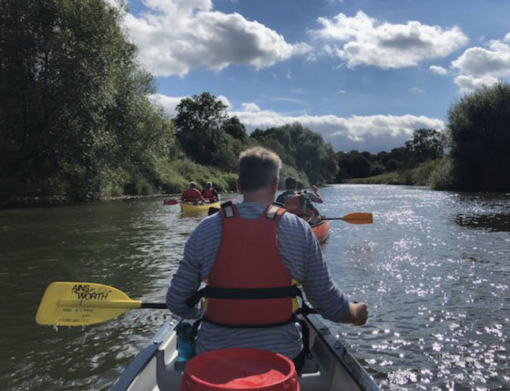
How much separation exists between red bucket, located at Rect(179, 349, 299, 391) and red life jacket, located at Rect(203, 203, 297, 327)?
32 cm

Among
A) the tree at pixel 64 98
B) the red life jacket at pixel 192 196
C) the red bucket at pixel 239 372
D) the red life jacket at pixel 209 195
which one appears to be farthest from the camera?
the tree at pixel 64 98

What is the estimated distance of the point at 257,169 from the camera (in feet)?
8.16

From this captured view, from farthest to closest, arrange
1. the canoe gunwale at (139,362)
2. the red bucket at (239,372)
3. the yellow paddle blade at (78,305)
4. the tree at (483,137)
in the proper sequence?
the tree at (483,137)
the yellow paddle blade at (78,305)
the canoe gunwale at (139,362)
the red bucket at (239,372)

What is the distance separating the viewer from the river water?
4.65m

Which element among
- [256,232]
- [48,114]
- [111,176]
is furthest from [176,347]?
[111,176]

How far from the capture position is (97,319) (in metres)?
3.69

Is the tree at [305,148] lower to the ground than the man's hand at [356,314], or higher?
higher

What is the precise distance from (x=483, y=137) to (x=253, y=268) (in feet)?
134

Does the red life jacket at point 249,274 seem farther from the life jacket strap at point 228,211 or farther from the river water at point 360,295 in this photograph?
the river water at point 360,295

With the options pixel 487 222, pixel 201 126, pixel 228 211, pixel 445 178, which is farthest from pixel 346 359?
pixel 201 126

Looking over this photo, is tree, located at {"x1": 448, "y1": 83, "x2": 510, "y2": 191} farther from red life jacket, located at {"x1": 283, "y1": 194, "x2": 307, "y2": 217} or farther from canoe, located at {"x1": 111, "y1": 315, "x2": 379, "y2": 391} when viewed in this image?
canoe, located at {"x1": 111, "y1": 315, "x2": 379, "y2": 391}

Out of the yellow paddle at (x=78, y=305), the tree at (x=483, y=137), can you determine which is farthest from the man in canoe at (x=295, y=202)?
the tree at (x=483, y=137)

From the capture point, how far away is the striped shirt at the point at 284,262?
2.40 m

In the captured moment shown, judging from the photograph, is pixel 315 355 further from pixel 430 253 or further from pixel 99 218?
pixel 99 218
